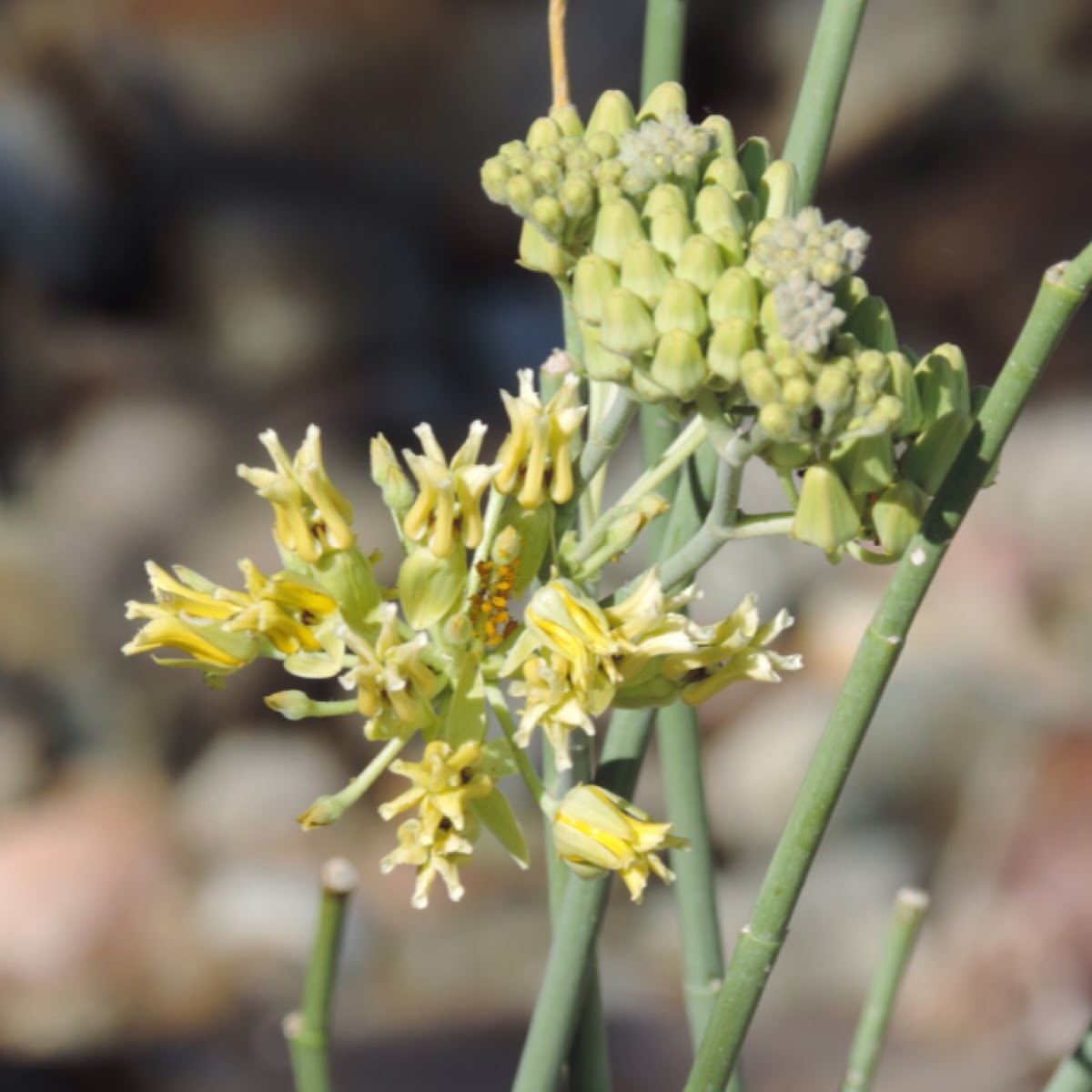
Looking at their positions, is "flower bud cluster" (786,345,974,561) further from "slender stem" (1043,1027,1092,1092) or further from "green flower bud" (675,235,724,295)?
"slender stem" (1043,1027,1092,1092)

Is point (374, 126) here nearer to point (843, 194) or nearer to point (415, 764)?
point (843, 194)

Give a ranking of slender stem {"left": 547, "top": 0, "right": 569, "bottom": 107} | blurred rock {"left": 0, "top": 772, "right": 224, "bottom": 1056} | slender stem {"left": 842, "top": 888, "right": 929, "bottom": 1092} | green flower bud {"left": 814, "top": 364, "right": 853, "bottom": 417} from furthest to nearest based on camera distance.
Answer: blurred rock {"left": 0, "top": 772, "right": 224, "bottom": 1056} < slender stem {"left": 842, "top": 888, "right": 929, "bottom": 1092} < slender stem {"left": 547, "top": 0, "right": 569, "bottom": 107} < green flower bud {"left": 814, "top": 364, "right": 853, "bottom": 417}

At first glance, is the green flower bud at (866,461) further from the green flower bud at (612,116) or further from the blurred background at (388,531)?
the blurred background at (388,531)

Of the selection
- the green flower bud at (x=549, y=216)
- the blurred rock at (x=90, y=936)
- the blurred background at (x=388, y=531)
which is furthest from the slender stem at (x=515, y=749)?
the blurred rock at (x=90, y=936)

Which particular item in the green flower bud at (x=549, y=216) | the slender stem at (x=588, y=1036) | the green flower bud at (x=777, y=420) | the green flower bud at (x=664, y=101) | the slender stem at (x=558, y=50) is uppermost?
the slender stem at (x=558, y=50)

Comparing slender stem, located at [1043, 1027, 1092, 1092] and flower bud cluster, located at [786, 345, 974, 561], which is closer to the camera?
flower bud cluster, located at [786, 345, 974, 561]

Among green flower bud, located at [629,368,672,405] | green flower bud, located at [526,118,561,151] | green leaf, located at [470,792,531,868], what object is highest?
green flower bud, located at [526,118,561,151]

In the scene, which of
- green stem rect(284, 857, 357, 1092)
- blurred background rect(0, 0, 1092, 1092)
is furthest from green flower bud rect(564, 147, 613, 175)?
blurred background rect(0, 0, 1092, 1092)
